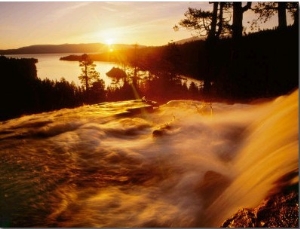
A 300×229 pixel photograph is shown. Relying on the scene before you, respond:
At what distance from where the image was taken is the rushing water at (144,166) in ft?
8.66

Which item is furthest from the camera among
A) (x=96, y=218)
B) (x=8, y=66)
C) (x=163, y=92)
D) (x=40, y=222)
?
(x=8, y=66)

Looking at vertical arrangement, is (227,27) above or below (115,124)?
Answer: above

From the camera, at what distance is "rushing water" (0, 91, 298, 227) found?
264cm

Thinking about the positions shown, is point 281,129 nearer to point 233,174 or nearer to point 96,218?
point 233,174

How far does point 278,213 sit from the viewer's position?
6.51ft

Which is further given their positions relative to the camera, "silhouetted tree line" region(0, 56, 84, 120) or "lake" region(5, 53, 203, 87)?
"lake" region(5, 53, 203, 87)

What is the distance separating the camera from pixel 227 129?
14.4 ft

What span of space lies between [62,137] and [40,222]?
1884 mm

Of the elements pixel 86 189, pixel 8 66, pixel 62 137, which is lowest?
pixel 86 189

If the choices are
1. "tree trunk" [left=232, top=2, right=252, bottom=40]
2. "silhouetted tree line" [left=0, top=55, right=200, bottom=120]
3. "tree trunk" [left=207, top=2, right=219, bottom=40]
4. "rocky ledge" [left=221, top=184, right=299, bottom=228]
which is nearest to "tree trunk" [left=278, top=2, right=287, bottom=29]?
"tree trunk" [left=232, top=2, right=252, bottom=40]

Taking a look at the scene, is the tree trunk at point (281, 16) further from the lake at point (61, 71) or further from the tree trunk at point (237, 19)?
the lake at point (61, 71)

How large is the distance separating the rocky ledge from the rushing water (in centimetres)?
13

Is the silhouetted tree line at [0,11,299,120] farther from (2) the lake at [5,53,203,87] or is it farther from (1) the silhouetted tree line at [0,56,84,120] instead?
(2) the lake at [5,53,203,87]

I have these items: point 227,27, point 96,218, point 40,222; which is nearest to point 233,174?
point 96,218
